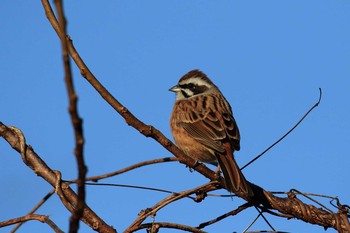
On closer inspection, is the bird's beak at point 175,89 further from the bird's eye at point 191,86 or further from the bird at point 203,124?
the bird's eye at point 191,86

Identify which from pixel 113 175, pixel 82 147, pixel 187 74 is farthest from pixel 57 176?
pixel 187 74

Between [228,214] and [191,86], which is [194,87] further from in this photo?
[228,214]

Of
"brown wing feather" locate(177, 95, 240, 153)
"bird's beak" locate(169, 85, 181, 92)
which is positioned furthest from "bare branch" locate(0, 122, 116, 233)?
"bird's beak" locate(169, 85, 181, 92)

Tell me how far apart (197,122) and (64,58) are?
→ 16.4 ft

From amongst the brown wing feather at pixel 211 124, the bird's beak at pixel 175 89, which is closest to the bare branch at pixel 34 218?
the brown wing feather at pixel 211 124

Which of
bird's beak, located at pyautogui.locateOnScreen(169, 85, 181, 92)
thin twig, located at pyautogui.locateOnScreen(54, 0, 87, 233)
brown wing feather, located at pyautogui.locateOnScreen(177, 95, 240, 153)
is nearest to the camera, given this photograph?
thin twig, located at pyautogui.locateOnScreen(54, 0, 87, 233)

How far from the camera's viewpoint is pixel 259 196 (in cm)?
373

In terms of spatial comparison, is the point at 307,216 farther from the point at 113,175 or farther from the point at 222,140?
the point at 222,140

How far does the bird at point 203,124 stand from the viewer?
551cm

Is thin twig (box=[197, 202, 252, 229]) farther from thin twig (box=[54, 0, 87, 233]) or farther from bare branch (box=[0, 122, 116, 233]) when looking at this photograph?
thin twig (box=[54, 0, 87, 233])

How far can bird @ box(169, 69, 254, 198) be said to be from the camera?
18.1 feet

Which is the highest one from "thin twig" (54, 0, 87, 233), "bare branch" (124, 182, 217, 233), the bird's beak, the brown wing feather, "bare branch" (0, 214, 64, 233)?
the bird's beak

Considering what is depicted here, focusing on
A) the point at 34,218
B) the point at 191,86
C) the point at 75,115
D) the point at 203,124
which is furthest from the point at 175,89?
the point at 75,115

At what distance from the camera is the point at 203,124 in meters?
6.03
